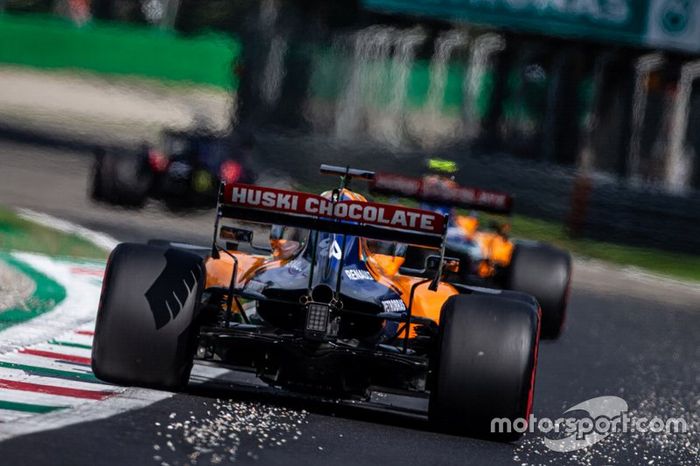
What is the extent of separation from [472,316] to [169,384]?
1.47 metres

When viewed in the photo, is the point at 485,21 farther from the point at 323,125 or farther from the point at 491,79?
the point at 323,125

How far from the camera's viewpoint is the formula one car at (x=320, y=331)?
25.2 feet

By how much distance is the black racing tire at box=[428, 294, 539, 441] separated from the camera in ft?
25.0

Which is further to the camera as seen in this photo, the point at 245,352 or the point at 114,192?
the point at 114,192

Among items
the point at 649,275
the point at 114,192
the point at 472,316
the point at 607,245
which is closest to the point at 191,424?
the point at 472,316

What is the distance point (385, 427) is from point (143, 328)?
50.1 inches

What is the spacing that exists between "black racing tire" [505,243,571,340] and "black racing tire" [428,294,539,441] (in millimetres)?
5255

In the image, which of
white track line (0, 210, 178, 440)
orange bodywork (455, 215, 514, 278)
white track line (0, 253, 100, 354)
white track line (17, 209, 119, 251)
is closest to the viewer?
white track line (0, 210, 178, 440)

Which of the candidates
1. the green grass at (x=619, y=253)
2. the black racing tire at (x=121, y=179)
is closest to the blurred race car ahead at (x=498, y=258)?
the black racing tire at (x=121, y=179)

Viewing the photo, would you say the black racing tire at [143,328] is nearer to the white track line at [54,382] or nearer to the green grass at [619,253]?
the white track line at [54,382]

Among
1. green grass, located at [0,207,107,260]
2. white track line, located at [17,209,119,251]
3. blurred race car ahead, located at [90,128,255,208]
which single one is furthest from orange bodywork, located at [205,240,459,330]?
blurred race car ahead, located at [90,128,255,208]

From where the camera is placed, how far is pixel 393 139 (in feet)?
99.6

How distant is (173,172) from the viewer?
21125 millimetres

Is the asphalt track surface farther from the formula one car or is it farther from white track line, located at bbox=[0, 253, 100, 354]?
white track line, located at bbox=[0, 253, 100, 354]
